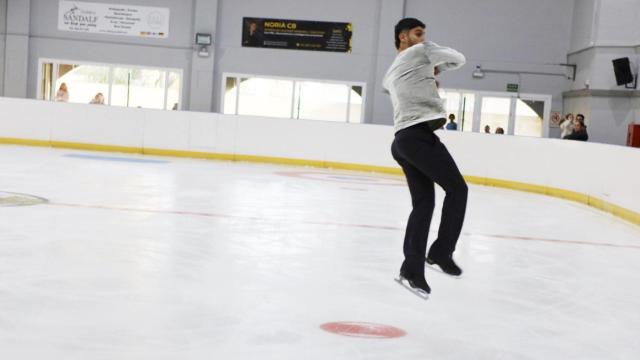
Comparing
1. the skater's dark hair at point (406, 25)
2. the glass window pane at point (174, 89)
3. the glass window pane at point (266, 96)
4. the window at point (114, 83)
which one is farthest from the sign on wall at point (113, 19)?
the skater's dark hair at point (406, 25)

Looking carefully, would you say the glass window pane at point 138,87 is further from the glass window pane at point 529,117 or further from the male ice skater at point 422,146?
the male ice skater at point 422,146

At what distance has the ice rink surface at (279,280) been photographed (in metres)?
4.13

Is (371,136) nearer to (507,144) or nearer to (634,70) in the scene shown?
(507,144)

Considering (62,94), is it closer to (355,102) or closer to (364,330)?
(355,102)

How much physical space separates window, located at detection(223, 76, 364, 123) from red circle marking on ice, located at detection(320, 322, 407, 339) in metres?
19.1

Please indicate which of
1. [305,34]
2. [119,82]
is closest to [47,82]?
[119,82]

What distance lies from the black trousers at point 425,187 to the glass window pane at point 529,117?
1853cm

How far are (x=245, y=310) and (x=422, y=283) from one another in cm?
94

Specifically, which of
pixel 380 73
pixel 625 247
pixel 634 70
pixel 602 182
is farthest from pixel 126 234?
pixel 380 73

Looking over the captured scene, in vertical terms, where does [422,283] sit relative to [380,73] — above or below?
below

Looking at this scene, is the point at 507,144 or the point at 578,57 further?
the point at 578,57

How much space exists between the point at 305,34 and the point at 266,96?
1899 mm

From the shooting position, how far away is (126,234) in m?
7.18

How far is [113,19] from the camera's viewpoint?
23484mm
